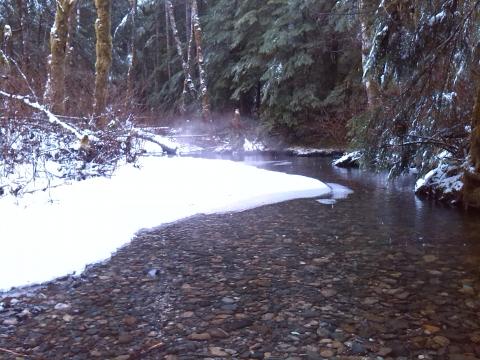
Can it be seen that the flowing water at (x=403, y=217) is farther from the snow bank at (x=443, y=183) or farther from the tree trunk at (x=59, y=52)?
→ the tree trunk at (x=59, y=52)

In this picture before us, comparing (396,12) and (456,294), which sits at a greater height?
(396,12)

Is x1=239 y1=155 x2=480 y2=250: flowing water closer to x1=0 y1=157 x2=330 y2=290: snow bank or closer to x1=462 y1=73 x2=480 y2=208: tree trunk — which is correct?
x1=462 y1=73 x2=480 y2=208: tree trunk

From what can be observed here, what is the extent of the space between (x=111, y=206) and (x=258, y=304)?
353cm

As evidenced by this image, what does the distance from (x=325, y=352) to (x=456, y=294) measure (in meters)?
1.60

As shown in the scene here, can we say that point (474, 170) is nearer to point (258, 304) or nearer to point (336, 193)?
point (336, 193)

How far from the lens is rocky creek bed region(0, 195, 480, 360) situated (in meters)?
3.12

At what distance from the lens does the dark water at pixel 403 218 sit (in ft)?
18.7

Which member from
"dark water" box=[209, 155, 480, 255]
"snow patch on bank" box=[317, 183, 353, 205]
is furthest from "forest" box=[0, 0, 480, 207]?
"snow patch on bank" box=[317, 183, 353, 205]

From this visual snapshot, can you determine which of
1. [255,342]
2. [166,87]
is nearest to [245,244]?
[255,342]

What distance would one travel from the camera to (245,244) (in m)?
5.65

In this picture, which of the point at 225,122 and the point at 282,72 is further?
the point at 225,122

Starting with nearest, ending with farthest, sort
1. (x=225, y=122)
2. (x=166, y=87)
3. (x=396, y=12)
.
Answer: (x=396, y=12) < (x=225, y=122) < (x=166, y=87)

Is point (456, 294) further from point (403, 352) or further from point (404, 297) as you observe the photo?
point (403, 352)

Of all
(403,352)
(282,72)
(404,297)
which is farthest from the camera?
(282,72)
